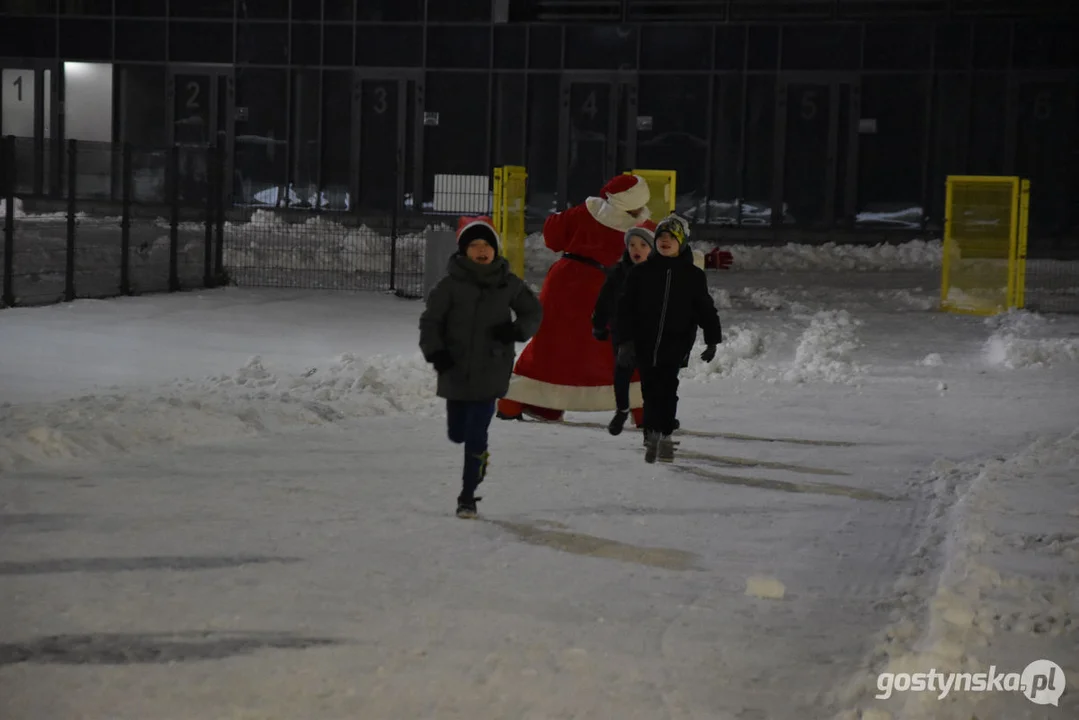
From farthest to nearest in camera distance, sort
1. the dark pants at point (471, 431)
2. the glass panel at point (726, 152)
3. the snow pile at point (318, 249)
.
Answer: the glass panel at point (726, 152)
the snow pile at point (318, 249)
the dark pants at point (471, 431)

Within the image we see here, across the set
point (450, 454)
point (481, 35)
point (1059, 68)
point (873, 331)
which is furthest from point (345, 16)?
point (450, 454)

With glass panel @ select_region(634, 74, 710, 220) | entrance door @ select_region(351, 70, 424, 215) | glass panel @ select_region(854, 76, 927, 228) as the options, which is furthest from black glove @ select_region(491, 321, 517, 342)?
entrance door @ select_region(351, 70, 424, 215)

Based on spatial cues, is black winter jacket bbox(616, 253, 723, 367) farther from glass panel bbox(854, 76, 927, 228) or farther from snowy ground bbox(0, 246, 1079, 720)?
glass panel bbox(854, 76, 927, 228)

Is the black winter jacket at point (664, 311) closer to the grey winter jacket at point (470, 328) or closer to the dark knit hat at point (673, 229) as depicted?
the dark knit hat at point (673, 229)

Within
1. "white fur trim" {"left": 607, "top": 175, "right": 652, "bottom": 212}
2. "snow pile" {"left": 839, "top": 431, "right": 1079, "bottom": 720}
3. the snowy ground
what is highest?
"white fur trim" {"left": 607, "top": 175, "right": 652, "bottom": 212}

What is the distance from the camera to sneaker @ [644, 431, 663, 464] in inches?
392

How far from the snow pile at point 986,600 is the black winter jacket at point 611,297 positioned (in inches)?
89.9

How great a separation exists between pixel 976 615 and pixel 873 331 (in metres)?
13.0

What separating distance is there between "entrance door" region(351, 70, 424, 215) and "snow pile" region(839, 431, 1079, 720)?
2679 cm

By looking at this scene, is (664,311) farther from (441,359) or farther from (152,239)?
(152,239)

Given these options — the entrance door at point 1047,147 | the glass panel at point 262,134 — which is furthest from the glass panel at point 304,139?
the entrance door at point 1047,147

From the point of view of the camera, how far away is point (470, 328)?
319 inches

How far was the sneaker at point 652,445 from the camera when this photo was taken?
32.7 feet

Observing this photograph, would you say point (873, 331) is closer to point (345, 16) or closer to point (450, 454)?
point (450, 454)
